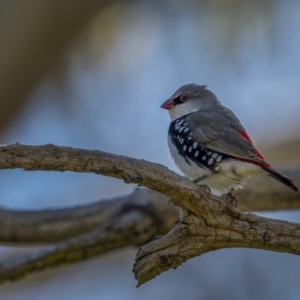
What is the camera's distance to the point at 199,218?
393cm

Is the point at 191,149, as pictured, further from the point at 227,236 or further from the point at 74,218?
the point at 74,218

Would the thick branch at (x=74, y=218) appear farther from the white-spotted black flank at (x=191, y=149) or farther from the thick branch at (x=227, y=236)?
the thick branch at (x=227, y=236)

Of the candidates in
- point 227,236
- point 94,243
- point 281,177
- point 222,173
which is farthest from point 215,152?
point 94,243

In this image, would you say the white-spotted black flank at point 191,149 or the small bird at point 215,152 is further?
the white-spotted black flank at point 191,149

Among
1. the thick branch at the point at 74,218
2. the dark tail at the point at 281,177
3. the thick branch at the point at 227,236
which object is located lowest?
the thick branch at the point at 227,236

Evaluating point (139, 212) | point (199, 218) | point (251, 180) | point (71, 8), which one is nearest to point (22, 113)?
point (71, 8)

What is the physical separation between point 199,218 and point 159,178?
1.41 feet

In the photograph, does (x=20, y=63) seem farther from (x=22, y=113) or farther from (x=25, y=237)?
(x=25, y=237)

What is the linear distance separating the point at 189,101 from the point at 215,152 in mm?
1192

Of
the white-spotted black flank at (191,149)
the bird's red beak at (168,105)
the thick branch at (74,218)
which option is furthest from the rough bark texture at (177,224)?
the bird's red beak at (168,105)

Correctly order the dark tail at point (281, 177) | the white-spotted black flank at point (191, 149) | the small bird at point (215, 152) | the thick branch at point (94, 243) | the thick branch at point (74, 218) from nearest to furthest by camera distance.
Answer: the dark tail at point (281, 177) < the small bird at point (215, 152) < the white-spotted black flank at point (191, 149) < the thick branch at point (94, 243) < the thick branch at point (74, 218)

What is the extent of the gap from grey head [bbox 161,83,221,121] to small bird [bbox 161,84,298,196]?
0.26 metres

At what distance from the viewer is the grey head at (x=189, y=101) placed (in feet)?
19.5

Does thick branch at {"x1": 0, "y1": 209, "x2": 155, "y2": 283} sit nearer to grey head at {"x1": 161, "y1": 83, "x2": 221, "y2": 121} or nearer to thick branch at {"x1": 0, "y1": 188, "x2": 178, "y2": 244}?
thick branch at {"x1": 0, "y1": 188, "x2": 178, "y2": 244}
